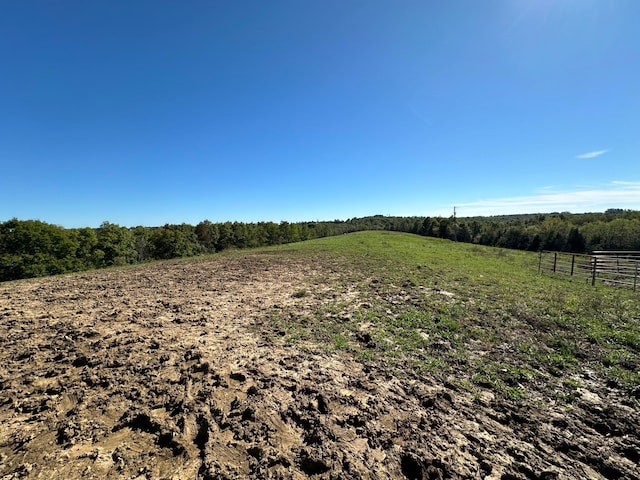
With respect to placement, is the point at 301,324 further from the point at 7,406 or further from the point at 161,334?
the point at 7,406

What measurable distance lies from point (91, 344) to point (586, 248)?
70676mm

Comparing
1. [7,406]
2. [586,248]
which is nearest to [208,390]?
[7,406]

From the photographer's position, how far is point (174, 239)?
38719mm

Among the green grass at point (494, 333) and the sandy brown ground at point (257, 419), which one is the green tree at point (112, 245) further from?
the green grass at point (494, 333)

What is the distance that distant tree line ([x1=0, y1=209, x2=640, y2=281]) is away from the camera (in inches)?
864

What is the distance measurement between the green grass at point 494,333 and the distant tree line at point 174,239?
26.9m

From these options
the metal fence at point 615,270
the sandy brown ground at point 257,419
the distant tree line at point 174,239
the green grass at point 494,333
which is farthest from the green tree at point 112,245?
the metal fence at point 615,270

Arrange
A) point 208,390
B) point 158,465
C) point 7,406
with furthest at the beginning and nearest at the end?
point 208,390
point 7,406
point 158,465

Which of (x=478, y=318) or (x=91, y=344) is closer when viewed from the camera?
(x=91, y=344)

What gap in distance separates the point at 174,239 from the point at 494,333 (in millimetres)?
41614

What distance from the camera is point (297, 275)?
46.3 ft

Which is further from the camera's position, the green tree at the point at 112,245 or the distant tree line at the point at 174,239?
the green tree at the point at 112,245

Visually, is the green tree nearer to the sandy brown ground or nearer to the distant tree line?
the distant tree line

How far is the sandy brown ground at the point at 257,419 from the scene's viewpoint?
270 cm
